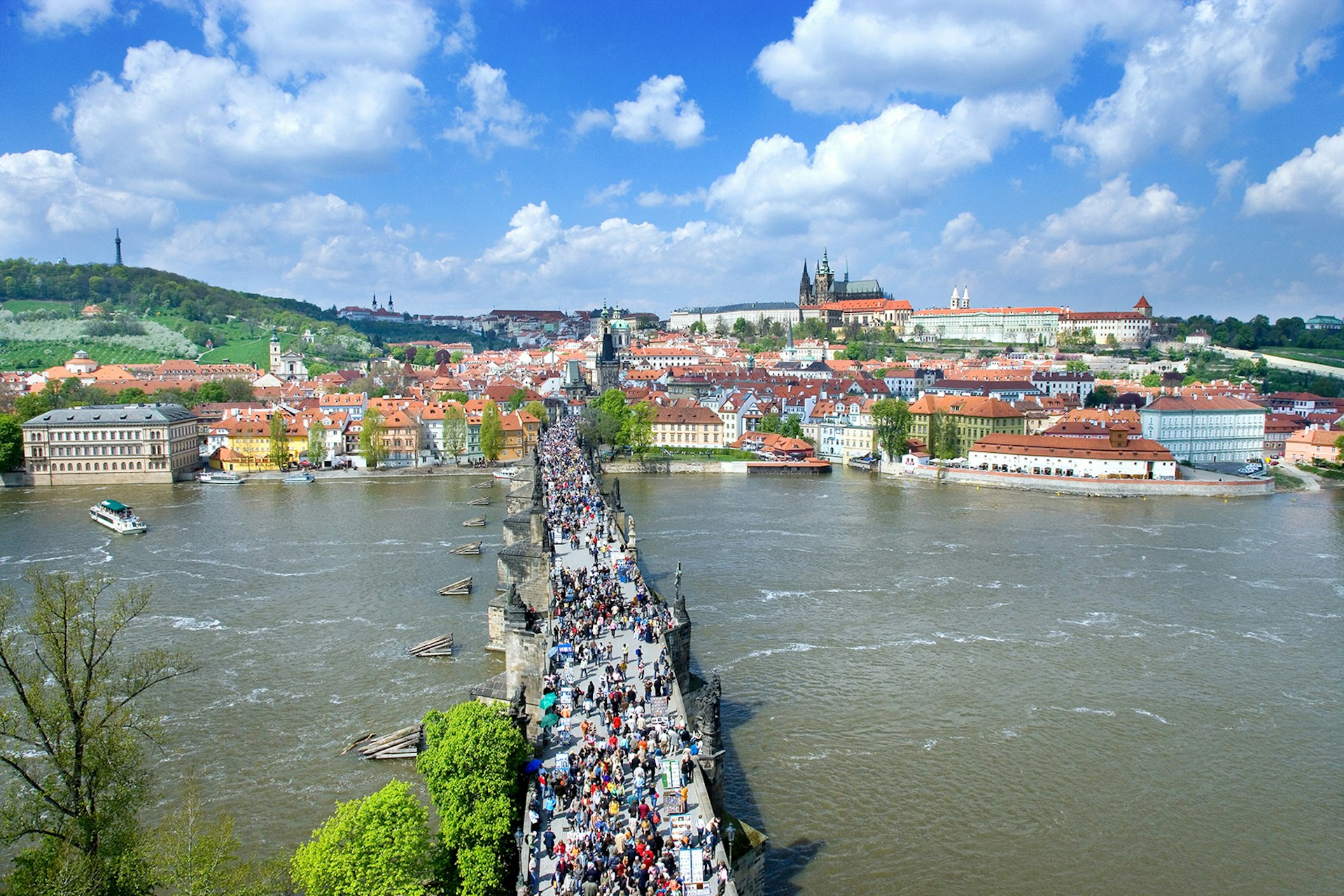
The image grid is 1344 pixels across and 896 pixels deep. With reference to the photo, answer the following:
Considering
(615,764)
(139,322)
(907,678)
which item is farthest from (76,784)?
(139,322)

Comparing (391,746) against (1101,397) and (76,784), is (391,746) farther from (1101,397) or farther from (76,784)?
(1101,397)

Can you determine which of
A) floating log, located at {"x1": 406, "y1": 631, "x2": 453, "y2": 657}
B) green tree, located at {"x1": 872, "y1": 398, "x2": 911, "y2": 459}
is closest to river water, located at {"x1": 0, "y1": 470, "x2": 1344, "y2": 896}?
floating log, located at {"x1": 406, "y1": 631, "x2": 453, "y2": 657}

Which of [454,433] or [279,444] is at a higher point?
[454,433]

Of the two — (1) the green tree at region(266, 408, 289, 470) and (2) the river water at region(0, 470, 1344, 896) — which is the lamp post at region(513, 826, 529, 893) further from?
(1) the green tree at region(266, 408, 289, 470)

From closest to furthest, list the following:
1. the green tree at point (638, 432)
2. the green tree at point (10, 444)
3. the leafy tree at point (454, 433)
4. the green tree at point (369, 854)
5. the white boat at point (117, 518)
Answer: the green tree at point (369, 854) → the white boat at point (117, 518) → the green tree at point (10, 444) → the leafy tree at point (454, 433) → the green tree at point (638, 432)

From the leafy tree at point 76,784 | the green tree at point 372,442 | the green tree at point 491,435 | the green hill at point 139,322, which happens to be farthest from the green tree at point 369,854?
the green hill at point 139,322

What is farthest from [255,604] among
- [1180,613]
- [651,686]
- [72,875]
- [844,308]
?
[844,308]

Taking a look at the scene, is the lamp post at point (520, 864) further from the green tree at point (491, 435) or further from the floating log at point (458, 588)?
the green tree at point (491, 435)
